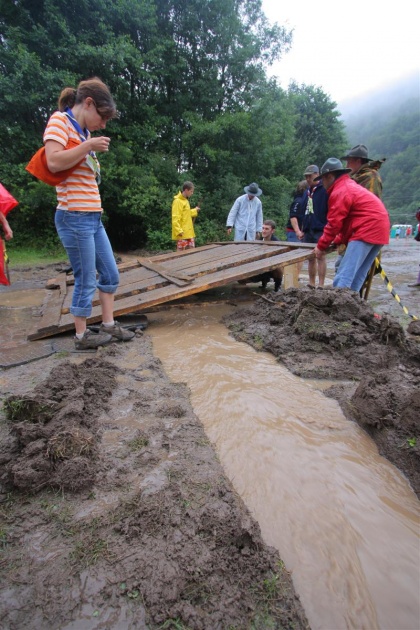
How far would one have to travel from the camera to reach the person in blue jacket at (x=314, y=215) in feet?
17.2

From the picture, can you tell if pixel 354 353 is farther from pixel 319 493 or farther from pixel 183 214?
pixel 183 214

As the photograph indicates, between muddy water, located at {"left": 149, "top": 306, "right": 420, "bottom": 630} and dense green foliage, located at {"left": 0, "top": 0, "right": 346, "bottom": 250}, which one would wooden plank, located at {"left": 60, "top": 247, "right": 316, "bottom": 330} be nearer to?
muddy water, located at {"left": 149, "top": 306, "right": 420, "bottom": 630}

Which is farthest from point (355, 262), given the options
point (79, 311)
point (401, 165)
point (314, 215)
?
point (401, 165)

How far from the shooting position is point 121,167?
11648 millimetres

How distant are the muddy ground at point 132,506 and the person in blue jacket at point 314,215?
2877mm

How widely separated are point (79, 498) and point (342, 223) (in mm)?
3616

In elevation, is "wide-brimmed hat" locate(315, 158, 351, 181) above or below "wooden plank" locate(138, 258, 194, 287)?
above

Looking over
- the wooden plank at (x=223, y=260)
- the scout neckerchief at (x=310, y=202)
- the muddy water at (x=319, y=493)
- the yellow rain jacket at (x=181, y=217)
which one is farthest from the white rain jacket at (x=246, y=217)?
the muddy water at (x=319, y=493)

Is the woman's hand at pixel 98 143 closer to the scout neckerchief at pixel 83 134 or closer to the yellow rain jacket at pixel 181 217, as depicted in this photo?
the scout neckerchief at pixel 83 134

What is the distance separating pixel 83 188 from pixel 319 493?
8.42 feet

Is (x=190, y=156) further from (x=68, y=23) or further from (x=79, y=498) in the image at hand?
(x=79, y=498)

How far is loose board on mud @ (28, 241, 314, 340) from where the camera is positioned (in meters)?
3.63

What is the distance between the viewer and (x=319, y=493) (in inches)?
59.0

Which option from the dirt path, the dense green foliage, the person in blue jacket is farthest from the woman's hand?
the dense green foliage
